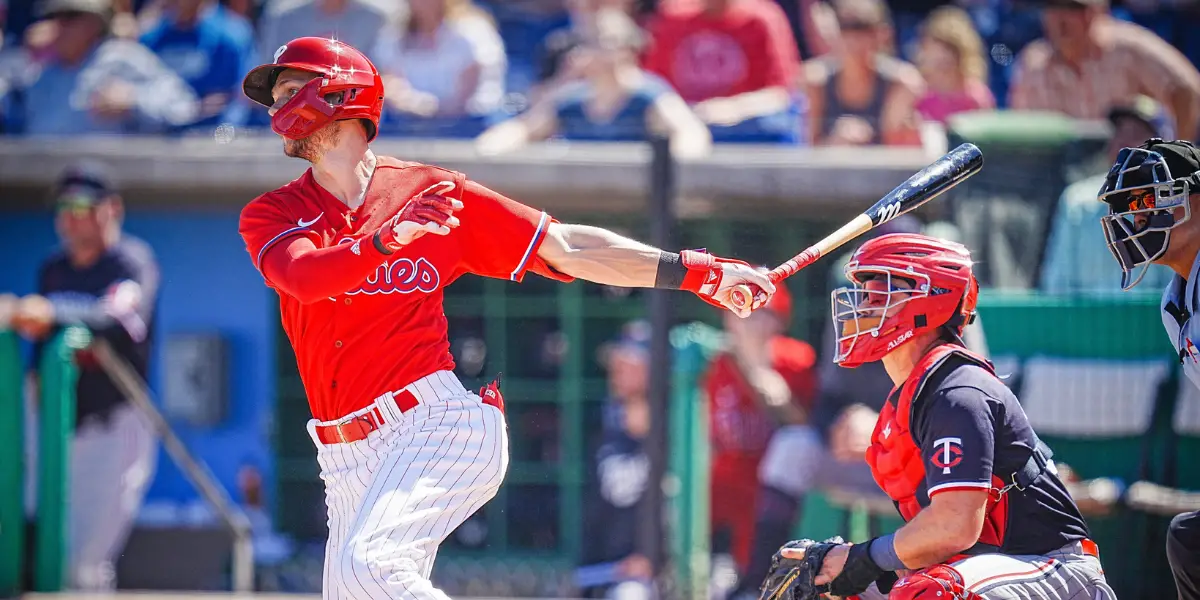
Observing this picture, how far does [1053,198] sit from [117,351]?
450cm

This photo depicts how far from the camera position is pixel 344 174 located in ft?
12.4

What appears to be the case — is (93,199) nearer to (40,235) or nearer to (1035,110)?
(40,235)

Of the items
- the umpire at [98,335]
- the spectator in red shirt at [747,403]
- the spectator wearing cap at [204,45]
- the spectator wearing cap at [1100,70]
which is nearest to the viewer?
the spectator in red shirt at [747,403]

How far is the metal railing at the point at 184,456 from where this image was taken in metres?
6.73

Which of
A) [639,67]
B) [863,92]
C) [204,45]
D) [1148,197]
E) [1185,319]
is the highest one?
[204,45]

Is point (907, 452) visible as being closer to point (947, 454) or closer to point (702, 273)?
point (947, 454)

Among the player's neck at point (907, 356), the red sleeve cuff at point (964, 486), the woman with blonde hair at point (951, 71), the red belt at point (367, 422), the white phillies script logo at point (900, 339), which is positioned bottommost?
the red sleeve cuff at point (964, 486)

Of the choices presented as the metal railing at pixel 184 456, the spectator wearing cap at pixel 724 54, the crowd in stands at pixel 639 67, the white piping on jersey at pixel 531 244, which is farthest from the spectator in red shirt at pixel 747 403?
the white piping on jersey at pixel 531 244

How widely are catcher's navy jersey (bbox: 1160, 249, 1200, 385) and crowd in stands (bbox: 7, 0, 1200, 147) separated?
10.4 ft

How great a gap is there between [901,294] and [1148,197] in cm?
91

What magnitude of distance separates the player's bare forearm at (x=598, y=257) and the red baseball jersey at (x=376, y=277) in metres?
0.07

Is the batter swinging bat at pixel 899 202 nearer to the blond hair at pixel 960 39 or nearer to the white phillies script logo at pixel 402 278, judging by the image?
the white phillies script logo at pixel 402 278

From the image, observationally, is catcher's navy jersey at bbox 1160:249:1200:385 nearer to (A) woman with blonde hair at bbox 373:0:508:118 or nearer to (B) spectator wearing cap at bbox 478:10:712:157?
(B) spectator wearing cap at bbox 478:10:712:157

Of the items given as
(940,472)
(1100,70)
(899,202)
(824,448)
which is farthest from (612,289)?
(940,472)
